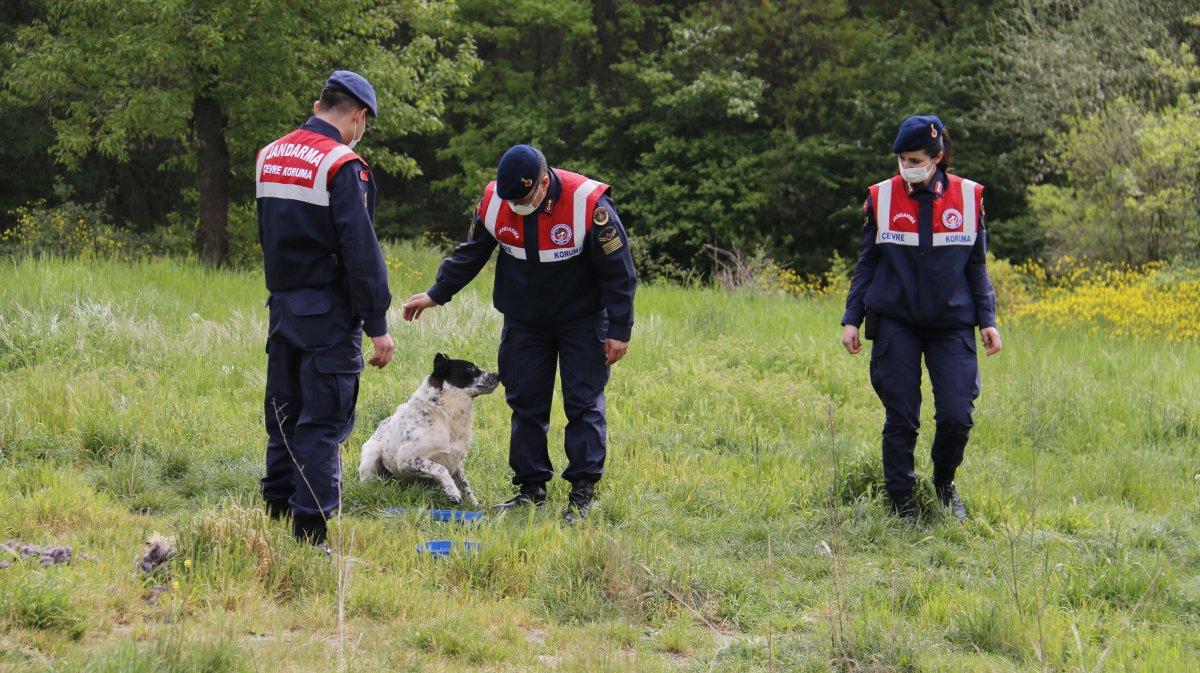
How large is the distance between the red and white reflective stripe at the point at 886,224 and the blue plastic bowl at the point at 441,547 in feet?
8.63

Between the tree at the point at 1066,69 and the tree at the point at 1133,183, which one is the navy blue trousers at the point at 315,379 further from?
the tree at the point at 1066,69

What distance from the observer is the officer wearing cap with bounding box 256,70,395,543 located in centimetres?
463

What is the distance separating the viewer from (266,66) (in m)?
15.6

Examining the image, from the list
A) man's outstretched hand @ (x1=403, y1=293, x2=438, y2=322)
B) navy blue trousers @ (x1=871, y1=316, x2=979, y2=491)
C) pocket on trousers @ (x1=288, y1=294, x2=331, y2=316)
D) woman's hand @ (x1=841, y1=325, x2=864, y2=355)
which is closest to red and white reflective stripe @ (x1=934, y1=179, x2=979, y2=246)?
navy blue trousers @ (x1=871, y1=316, x2=979, y2=491)

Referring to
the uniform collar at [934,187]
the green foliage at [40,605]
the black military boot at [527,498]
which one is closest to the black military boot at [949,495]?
the uniform collar at [934,187]

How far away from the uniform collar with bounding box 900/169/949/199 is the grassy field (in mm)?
1172

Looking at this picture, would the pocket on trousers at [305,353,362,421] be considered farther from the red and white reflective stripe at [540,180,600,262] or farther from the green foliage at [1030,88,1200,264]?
the green foliage at [1030,88,1200,264]

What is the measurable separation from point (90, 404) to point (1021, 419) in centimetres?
647

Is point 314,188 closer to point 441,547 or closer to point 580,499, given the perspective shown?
point 441,547

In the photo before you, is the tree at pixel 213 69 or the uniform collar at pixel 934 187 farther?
the tree at pixel 213 69

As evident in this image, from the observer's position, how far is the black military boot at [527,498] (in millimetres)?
5727

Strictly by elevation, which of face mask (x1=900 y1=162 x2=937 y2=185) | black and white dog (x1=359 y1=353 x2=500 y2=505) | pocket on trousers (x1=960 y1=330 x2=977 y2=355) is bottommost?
black and white dog (x1=359 y1=353 x2=500 y2=505)

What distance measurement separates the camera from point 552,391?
233 inches

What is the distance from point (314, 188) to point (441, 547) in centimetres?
161
